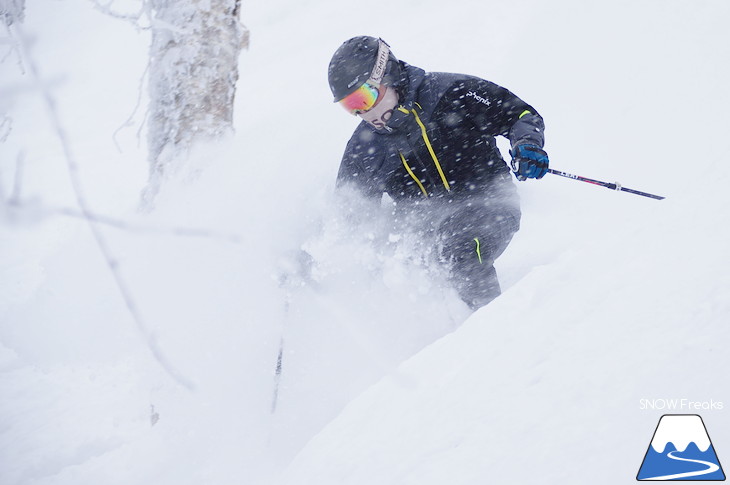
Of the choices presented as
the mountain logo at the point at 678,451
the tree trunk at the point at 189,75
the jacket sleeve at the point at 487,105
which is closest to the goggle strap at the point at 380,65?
the jacket sleeve at the point at 487,105

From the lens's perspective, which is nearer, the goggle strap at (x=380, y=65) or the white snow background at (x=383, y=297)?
the white snow background at (x=383, y=297)

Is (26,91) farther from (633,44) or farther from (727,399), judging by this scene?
(633,44)

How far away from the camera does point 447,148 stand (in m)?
3.26

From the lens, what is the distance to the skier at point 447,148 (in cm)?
300

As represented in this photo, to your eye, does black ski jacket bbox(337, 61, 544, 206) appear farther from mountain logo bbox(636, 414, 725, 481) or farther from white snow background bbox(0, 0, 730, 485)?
mountain logo bbox(636, 414, 725, 481)

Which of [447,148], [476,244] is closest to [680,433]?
[476,244]

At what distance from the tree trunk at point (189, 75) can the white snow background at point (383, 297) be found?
218 millimetres

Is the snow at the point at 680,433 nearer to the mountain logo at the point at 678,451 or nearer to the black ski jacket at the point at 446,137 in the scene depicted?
the mountain logo at the point at 678,451

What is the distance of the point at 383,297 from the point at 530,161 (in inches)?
55.4

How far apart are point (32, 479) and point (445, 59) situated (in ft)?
18.9

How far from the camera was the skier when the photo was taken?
118 inches

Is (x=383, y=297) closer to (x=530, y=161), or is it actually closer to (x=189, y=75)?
(x=530, y=161)

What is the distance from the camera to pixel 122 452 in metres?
2.80

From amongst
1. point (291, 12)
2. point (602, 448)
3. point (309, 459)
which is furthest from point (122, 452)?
point (291, 12)
